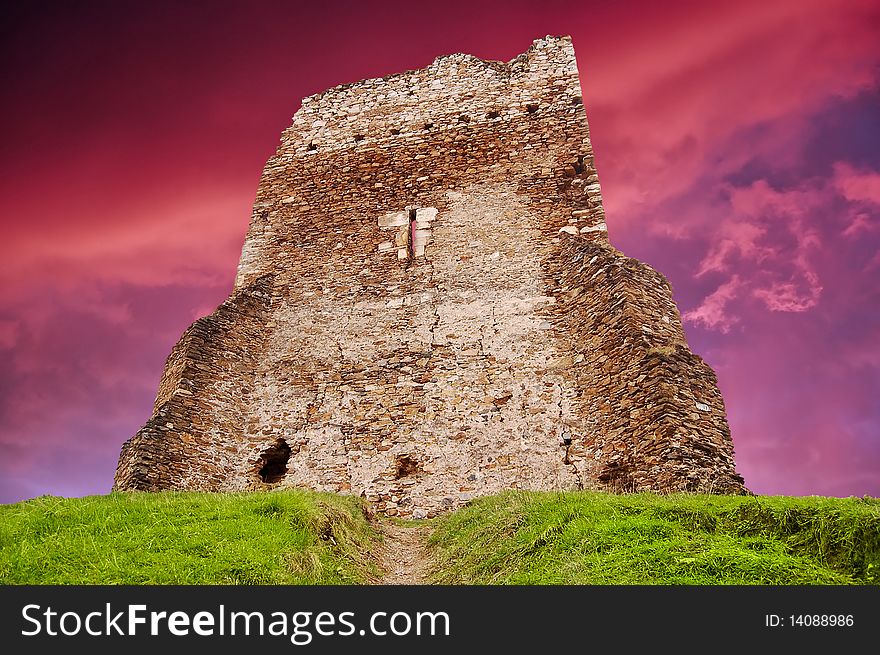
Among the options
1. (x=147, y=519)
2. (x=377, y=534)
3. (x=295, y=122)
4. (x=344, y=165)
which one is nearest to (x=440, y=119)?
(x=344, y=165)

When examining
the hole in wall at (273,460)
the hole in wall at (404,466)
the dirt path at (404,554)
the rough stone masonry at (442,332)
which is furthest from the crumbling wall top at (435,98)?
the dirt path at (404,554)

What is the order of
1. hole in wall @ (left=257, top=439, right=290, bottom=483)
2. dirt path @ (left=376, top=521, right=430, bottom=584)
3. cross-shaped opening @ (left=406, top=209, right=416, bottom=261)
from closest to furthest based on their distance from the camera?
dirt path @ (left=376, top=521, right=430, bottom=584) → hole in wall @ (left=257, top=439, right=290, bottom=483) → cross-shaped opening @ (left=406, top=209, right=416, bottom=261)

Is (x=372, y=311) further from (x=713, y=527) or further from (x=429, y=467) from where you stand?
(x=713, y=527)

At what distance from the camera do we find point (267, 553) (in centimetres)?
483

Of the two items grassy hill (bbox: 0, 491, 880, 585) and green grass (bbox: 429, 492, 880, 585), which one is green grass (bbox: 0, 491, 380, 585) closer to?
grassy hill (bbox: 0, 491, 880, 585)

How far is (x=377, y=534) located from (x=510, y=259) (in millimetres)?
5360

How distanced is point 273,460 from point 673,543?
686cm

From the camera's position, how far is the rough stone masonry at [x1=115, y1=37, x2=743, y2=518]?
26.6 feet

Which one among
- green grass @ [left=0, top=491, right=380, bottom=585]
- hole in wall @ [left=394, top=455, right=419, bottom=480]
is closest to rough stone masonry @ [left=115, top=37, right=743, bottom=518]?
hole in wall @ [left=394, top=455, right=419, bottom=480]

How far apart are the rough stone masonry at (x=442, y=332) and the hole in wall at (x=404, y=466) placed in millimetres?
21

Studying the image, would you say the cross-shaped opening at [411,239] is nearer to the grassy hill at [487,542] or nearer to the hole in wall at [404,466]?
the hole in wall at [404,466]

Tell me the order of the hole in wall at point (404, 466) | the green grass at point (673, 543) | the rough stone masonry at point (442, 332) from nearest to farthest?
the green grass at point (673, 543) → the rough stone masonry at point (442, 332) → the hole in wall at point (404, 466)

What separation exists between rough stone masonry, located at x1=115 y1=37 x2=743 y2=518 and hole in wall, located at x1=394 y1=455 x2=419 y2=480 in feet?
0.07

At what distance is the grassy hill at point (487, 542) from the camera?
13.3ft
